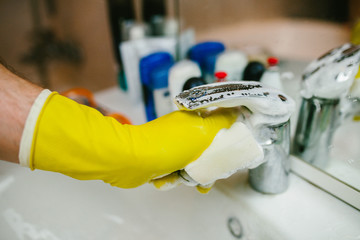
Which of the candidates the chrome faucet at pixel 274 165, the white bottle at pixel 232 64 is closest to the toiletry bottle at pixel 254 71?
the white bottle at pixel 232 64

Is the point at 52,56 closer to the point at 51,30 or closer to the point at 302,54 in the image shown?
the point at 51,30

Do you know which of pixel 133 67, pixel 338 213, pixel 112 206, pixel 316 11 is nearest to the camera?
pixel 338 213

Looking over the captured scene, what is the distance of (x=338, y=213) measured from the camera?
1.33 feet

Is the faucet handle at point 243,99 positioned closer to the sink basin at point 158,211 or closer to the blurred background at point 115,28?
the sink basin at point 158,211

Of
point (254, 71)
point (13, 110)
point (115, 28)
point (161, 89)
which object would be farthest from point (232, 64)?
point (115, 28)

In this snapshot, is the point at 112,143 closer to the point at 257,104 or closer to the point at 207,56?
the point at 257,104

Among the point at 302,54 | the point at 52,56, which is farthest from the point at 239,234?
the point at 52,56

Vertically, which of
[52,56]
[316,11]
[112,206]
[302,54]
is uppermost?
[316,11]

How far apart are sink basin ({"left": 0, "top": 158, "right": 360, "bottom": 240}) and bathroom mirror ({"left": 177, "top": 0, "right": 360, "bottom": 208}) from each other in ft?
0.15

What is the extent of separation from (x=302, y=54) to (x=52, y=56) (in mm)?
1290

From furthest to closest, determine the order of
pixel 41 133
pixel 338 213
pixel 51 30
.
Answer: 1. pixel 51 30
2. pixel 338 213
3. pixel 41 133

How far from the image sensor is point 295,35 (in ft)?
2.24

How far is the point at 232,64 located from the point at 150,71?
197 mm

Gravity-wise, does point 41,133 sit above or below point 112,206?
above
